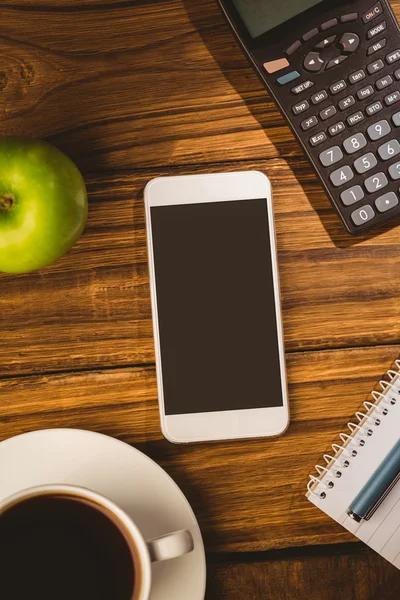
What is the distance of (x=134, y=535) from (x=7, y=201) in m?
0.26

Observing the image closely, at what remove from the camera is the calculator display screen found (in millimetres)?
566

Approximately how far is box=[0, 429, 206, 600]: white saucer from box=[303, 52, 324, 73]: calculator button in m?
0.35

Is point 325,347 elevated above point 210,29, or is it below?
below

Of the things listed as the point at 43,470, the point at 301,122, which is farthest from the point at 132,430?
the point at 301,122

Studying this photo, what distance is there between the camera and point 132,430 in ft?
1.95

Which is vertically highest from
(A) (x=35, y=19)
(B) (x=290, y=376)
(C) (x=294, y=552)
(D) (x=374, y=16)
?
(D) (x=374, y=16)

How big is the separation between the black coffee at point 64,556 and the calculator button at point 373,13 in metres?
0.45

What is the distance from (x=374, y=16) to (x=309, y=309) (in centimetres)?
25

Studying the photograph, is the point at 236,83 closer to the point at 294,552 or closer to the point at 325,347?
the point at 325,347

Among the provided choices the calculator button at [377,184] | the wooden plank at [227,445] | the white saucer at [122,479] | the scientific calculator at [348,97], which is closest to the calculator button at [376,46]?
the scientific calculator at [348,97]

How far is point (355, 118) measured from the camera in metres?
0.58

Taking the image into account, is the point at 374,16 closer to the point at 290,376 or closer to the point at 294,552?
the point at 290,376

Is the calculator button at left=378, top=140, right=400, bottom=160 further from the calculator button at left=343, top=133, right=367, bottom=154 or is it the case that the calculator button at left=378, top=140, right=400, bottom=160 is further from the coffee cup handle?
the coffee cup handle

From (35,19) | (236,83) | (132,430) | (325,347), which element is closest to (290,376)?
(325,347)
